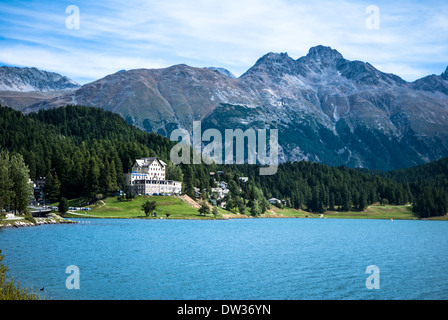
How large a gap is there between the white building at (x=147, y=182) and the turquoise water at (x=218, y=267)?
87185 mm

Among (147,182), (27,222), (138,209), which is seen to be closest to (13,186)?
(27,222)

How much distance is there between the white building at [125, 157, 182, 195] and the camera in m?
183

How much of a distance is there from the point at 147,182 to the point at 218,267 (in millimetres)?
126468

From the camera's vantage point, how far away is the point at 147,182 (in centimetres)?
18262

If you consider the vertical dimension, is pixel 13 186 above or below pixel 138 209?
above

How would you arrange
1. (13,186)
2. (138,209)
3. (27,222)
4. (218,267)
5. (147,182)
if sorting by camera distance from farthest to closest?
(147,182) → (138,209) → (27,222) → (13,186) → (218,267)

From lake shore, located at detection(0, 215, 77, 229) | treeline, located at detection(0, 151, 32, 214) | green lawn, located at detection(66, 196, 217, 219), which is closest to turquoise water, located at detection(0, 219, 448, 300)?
lake shore, located at detection(0, 215, 77, 229)

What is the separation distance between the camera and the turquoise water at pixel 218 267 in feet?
149

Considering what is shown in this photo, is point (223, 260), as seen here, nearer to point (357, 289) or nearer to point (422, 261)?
point (357, 289)

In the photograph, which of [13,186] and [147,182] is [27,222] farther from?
[147,182]

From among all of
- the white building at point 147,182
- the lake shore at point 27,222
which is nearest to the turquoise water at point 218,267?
the lake shore at point 27,222

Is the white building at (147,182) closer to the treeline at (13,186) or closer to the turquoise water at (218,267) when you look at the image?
the treeline at (13,186)
